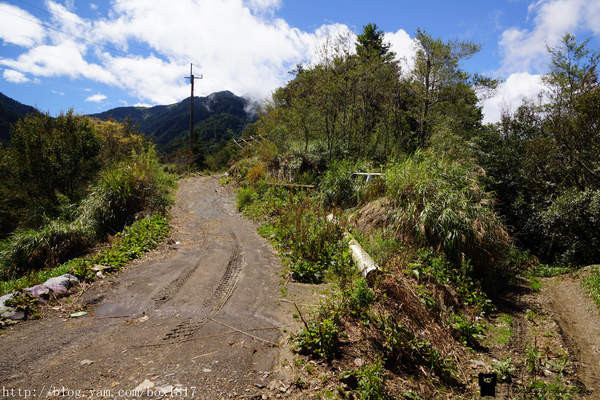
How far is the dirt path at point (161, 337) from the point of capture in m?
2.61

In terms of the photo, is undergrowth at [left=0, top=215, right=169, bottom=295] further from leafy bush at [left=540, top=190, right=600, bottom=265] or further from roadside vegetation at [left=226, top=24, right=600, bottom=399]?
leafy bush at [left=540, top=190, right=600, bottom=265]

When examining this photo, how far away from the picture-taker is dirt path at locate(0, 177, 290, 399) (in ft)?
8.56

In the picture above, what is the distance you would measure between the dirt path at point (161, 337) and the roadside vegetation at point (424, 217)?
2.06 feet

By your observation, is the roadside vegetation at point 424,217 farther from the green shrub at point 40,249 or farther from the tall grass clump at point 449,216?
the green shrub at point 40,249

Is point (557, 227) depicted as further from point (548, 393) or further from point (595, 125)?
point (548, 393)

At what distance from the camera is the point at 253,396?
103 inches

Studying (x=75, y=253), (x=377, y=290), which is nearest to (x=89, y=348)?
(x=377, y=290)

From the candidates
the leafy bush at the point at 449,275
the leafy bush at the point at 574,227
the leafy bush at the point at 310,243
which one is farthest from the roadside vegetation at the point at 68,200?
the leafy bush at the point at 574,227

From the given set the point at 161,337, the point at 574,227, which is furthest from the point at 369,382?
the point at 574,227

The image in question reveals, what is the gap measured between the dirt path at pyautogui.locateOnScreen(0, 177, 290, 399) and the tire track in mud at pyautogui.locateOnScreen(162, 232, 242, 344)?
0.04ft

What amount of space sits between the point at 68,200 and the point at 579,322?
1340cm

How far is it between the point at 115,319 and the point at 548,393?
18.2ft

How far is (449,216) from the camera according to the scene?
239 inches

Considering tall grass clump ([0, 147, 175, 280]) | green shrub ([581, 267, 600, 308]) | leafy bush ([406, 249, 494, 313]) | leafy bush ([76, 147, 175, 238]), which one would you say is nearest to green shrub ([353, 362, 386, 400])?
leafy bush ([406, 249, 494, 313])
